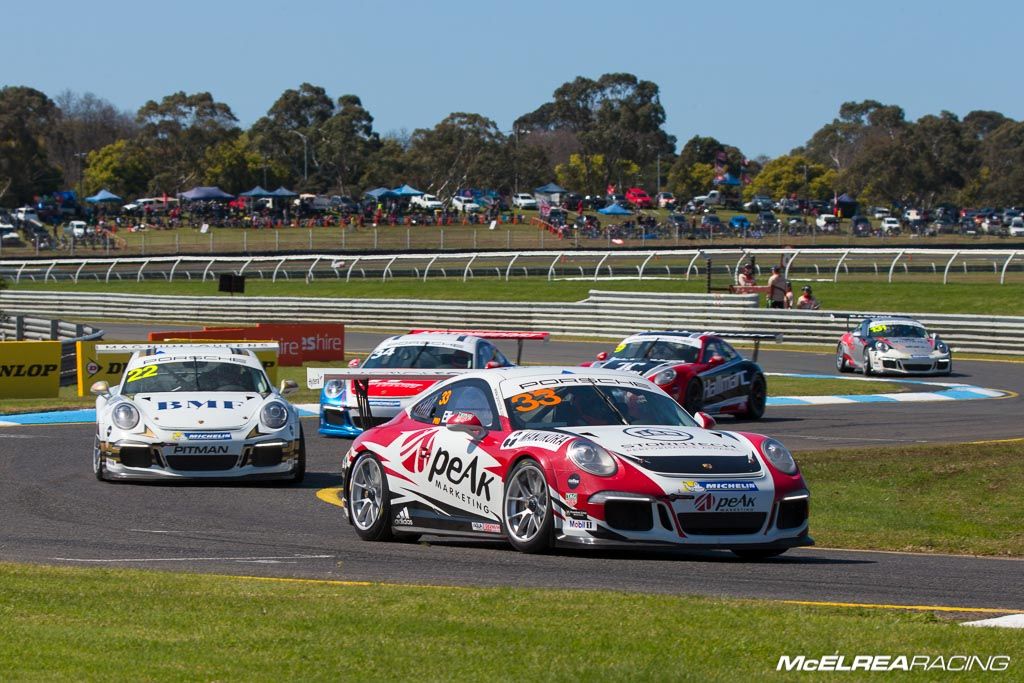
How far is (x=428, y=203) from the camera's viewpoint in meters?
104

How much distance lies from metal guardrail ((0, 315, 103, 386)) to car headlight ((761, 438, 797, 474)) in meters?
20.8

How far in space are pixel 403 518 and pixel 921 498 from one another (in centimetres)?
534

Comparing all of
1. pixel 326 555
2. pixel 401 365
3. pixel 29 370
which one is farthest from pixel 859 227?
pixel 326 555

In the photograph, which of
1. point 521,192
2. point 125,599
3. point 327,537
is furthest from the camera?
point 521,192

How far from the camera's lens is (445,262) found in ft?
205

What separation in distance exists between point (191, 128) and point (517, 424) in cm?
11433

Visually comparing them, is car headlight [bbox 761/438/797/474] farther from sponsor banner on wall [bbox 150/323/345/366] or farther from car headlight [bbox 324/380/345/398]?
sponsor banner on wall [bbox 150/323/345/366]

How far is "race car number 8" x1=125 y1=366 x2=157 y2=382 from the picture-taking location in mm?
15727

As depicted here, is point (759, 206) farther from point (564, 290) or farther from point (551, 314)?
point (551, 314)

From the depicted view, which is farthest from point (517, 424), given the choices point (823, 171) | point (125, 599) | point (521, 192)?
point (823, 171)

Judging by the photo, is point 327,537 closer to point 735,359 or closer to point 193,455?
point 193,455

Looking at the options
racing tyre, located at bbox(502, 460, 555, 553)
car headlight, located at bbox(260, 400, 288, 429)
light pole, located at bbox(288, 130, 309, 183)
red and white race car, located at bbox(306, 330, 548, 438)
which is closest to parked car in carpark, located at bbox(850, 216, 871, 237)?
light pole, located at bbox(288, 130, 309, 183)

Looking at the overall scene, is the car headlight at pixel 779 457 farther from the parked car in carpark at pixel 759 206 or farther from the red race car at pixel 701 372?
the parked car in carpark at pixel 759 206

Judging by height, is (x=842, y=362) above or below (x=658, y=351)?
below
